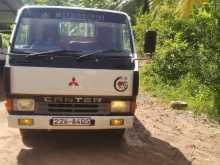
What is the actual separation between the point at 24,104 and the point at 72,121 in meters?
0.74

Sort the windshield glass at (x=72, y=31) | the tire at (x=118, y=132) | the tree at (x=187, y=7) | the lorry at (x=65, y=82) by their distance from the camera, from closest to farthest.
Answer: the lorry at (x=65, y=82), the windshield glass at (x=72, y=31), the tire at (x=118, y=132), the tree at (x=187, y=7)

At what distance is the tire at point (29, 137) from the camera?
7922mm

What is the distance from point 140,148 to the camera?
787 cm

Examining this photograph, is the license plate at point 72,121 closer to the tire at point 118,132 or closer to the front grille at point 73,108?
the front grille at point 73,108

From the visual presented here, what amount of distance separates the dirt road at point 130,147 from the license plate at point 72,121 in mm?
545

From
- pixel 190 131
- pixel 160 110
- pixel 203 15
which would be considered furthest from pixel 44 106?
pixel 203 15

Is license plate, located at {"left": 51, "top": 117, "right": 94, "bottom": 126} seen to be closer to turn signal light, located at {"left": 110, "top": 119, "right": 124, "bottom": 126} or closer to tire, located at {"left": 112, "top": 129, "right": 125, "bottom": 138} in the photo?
turn signal light, located at {"left": 110, "top": 119, "right": 124, "bottom": 126}

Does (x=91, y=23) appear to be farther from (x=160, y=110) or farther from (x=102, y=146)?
(x=160, y=110)

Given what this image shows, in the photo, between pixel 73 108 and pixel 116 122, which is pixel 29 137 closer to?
pixel 73 108

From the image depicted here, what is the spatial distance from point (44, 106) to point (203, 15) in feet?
21.9

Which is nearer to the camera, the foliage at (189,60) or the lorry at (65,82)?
the lorry at (65,82)

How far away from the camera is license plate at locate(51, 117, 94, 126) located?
6.98 m

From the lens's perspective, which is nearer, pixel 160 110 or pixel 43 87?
pixel 43 87

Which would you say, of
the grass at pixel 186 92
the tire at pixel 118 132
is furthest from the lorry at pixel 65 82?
the grass at pixel 186 92
